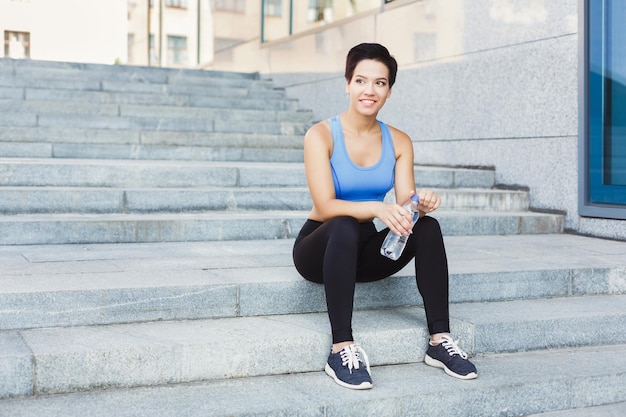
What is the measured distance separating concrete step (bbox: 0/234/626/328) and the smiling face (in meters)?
0.94

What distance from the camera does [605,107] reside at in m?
6.25

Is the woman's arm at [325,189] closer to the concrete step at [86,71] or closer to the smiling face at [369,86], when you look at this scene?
the smiling face at [369,86]

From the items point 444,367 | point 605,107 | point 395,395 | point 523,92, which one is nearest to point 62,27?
point 523,92

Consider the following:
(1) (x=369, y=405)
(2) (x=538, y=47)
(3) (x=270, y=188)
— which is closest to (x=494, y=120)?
(2) (x=538, y=47)

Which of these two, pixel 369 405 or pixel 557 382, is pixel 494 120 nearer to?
pixel 557 382

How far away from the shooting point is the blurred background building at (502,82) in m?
6.27

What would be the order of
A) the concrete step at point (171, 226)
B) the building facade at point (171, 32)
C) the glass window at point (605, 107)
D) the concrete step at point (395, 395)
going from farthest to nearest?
the building facade at point (171, 32), the glass window at point (605, 107), the concrete step at point (171, 226), the concrete step at point (395, 395)

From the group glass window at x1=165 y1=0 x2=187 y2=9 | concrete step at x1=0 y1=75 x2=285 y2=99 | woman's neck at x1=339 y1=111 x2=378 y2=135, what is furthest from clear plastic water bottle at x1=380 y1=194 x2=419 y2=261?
glass window at x1=165 y1=0 x2=187 y2=9

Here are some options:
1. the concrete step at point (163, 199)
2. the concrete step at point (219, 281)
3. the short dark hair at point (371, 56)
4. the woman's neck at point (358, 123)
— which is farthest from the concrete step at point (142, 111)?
the short dark hair at point (371, 56)

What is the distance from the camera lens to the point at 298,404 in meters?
3.11

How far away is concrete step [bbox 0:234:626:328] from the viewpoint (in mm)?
3609

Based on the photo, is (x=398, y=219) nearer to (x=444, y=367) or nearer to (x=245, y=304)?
(x=444, y=367)

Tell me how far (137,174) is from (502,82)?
135 inches

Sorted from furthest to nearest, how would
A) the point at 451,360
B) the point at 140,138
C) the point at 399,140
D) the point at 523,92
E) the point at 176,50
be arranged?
the point at 176,50, the point at 140,138, the point at 523,92, the point at 399,140, the point at 451,360
